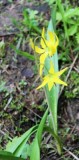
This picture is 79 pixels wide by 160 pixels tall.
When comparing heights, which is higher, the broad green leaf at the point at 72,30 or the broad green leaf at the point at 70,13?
the broad green leaf at the point at 70,13

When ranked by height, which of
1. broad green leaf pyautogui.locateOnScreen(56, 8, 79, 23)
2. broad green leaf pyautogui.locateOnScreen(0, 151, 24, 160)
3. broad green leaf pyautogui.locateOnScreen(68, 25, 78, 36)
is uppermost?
→ broad green leaf pyautogui.locateOnScreen(56, 8, 79, 23)

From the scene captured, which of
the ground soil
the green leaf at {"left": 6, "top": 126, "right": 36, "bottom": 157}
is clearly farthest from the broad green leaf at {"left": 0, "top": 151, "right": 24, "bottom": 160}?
the ground soil

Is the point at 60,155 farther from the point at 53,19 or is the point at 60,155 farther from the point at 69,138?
the point at 53,19

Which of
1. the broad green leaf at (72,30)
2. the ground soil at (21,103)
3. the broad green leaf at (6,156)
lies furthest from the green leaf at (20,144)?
the broad green leaf at (72,30)

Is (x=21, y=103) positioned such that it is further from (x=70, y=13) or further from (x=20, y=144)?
(x=70, y=13)

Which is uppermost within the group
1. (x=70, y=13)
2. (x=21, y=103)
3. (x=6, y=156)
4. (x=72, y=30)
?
(x=70, y=13)

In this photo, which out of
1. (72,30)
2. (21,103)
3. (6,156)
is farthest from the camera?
(72,30)

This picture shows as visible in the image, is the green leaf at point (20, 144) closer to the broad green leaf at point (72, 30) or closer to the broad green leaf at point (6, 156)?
the broad green leaf at point (6, 156)

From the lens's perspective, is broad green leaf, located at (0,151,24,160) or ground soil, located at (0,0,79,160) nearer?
broad green leaf, located at (0,151,24,160)


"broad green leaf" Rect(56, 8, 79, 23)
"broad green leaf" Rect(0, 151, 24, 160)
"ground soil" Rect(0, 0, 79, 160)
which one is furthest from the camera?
"broad green leaf" Rect(56, 8, 79, 23)

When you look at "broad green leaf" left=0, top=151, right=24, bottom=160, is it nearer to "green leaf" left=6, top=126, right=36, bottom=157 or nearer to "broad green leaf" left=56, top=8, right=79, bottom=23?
"green leaf" left=6, top=126, right=36, bottom=157

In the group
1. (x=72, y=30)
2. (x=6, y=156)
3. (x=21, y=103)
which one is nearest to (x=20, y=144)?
(x=6, y=156)
